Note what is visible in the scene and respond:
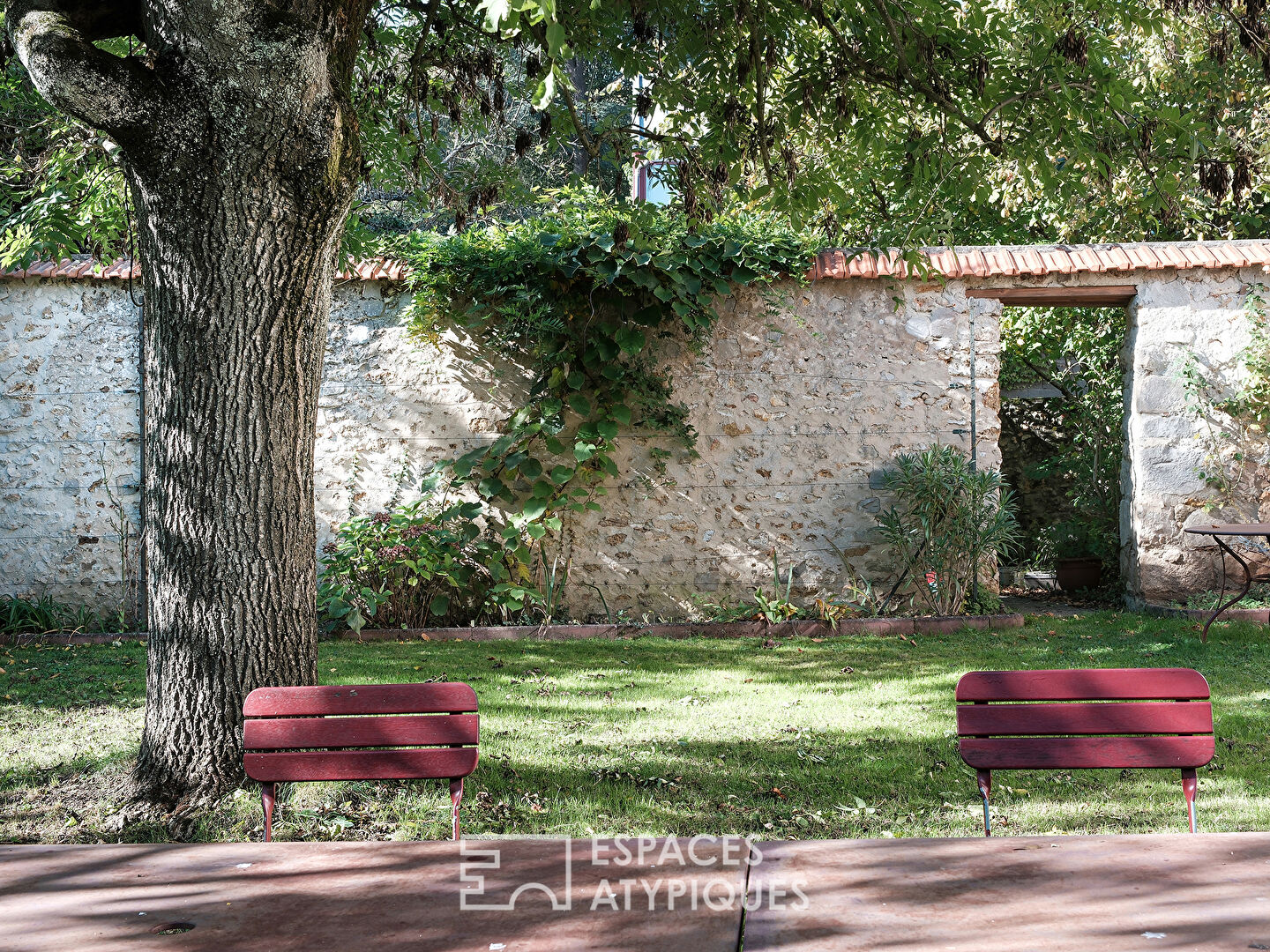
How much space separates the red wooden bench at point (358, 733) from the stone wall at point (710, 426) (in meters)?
4.67

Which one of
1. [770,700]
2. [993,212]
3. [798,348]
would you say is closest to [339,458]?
[798,348]

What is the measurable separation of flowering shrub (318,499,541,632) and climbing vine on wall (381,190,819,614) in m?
0.12

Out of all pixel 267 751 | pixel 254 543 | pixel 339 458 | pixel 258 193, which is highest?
pixel 258 193

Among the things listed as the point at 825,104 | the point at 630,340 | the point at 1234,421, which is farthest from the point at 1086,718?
the point at 1234,421

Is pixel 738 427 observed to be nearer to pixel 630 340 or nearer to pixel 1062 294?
pixel 630 340

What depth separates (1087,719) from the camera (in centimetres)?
231

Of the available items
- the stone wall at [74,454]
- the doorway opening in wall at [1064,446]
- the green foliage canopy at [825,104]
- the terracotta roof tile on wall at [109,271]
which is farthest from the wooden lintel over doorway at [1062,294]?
the stone wall at [74,454]

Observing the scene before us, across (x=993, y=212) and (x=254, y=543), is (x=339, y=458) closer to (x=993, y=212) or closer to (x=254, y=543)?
(x=254, y=543)

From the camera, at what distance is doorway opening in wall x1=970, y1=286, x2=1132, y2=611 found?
865cm

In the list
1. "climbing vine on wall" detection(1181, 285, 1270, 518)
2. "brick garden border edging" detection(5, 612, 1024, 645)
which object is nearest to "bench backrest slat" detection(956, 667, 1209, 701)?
"brick garden border edging" detection(5, 612, 1024, 645)

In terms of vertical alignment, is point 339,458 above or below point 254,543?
above

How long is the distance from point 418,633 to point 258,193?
13.3 ft

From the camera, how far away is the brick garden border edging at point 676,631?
6582 millimetres

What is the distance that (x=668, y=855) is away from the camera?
1567 millimetres
